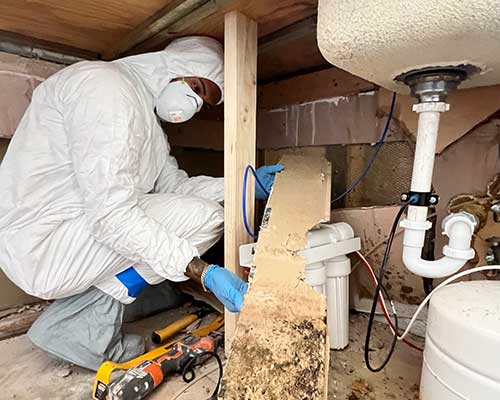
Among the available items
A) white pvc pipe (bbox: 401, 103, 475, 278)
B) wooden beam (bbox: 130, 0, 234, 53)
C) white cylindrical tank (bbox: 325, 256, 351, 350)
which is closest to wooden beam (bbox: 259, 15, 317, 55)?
wooden beam (bbox: 130, 0, 234, 53)

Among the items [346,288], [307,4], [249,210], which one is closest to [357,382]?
[346,288]

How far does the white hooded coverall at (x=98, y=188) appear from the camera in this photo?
99 cm

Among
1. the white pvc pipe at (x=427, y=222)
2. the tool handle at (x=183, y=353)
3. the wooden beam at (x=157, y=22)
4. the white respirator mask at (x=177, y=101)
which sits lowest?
the tool handle at (x=183, y=353)

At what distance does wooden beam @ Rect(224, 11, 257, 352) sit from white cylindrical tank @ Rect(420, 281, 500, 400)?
55cm

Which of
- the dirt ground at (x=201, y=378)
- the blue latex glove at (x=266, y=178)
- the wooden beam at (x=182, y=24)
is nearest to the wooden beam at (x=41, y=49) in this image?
the wooden beam at (x=182, y=24)

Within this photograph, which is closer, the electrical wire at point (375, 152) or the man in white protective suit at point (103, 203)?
the man in white protective suit at point (103, 203)

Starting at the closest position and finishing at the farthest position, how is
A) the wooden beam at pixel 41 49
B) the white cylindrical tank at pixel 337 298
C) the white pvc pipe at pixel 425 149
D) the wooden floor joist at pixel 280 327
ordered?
the wooden floor joist at pixel 280 327
the white pvc pipe at pixel 425 149
the white cylindrical tank at pixel 337 298
the wooden beam at pixel 41 49

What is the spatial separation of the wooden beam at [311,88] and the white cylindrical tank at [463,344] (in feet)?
2.80

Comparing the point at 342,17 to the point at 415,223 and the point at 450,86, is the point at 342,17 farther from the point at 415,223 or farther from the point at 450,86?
the point at 415,223

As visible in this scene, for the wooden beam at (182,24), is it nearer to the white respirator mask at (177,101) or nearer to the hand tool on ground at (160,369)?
the white respirator mask at (177,101)

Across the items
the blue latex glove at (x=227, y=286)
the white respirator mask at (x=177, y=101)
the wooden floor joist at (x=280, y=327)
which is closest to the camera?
the wooden floor joist at (x=280, y=327)

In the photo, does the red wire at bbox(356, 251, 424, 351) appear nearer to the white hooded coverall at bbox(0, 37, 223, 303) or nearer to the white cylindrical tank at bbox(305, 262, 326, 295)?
the white cylindrical tank at bbox(305, 262, 326, 295)

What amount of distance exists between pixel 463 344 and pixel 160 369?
0.76 m

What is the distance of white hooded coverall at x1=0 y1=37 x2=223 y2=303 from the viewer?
986 mm
